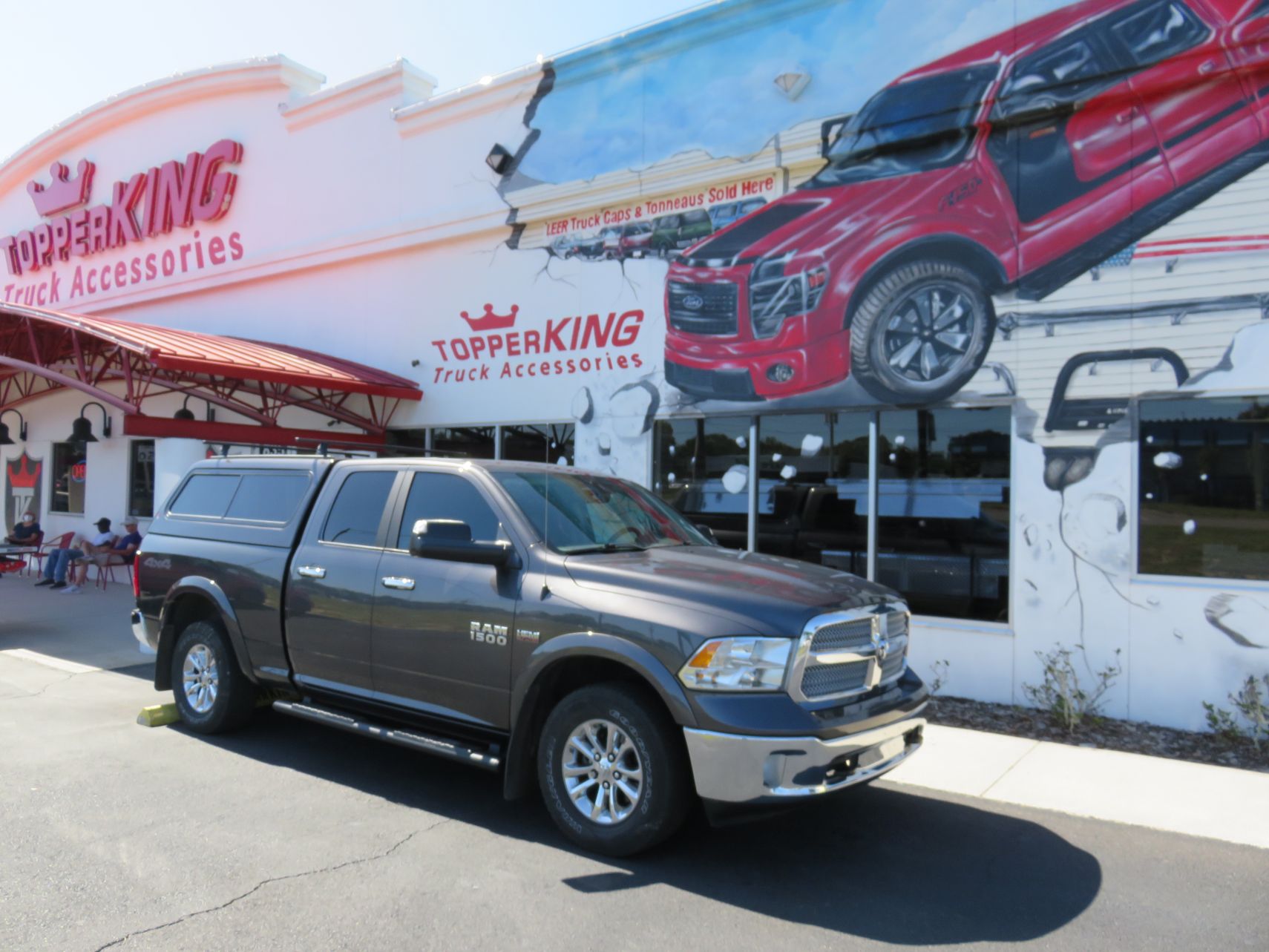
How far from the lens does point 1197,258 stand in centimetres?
747

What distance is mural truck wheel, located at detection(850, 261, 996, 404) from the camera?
8.44 m

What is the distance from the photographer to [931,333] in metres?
8.66

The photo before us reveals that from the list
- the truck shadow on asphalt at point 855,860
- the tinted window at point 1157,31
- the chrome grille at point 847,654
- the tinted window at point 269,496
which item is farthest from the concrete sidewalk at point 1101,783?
the tinted window at point 1157,31

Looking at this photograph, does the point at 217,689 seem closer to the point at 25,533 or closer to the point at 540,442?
the point at 540,442

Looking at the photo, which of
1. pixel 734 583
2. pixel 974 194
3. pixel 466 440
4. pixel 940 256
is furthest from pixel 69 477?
pixel 734 583

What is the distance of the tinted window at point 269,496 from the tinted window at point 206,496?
0.13 metres

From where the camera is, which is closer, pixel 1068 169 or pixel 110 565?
pixel 1068 169

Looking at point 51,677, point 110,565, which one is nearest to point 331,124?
point 110,565

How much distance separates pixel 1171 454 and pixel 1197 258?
1568mm

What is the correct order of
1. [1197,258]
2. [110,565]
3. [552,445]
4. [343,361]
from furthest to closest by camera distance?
[110,565] < [343,361] < [552,445] < [1197,258]

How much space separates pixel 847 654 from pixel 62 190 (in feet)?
66.0

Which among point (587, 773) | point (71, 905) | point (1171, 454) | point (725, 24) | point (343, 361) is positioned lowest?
point (71, 905)

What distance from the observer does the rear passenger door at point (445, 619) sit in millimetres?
5004

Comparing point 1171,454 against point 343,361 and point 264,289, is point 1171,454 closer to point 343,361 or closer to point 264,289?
point 343,361
